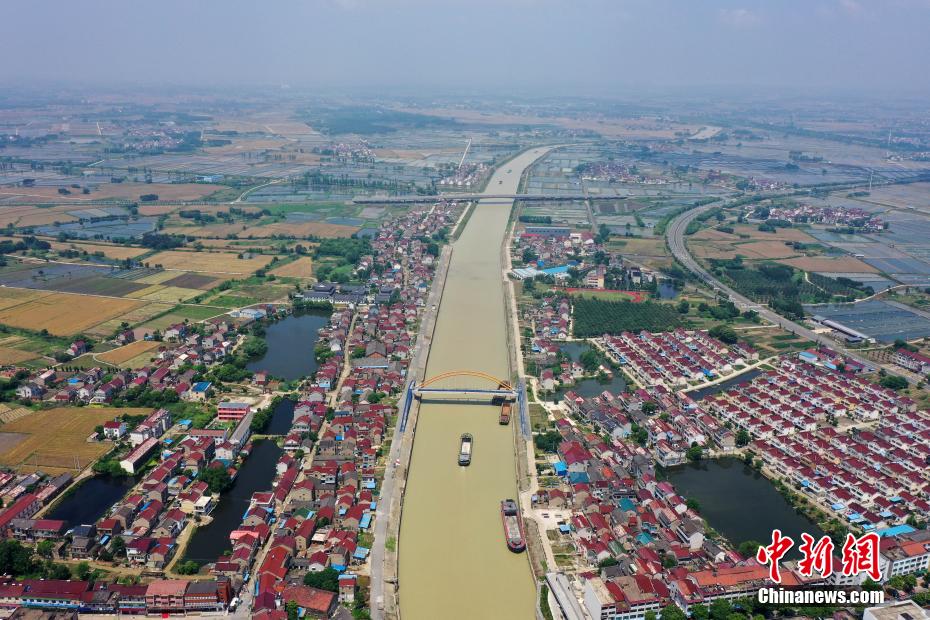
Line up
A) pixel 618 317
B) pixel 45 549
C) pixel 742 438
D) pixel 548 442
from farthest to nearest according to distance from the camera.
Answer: pixel 618 317 → pixel 742 438 → pixel 548 442 → pixel 45 549

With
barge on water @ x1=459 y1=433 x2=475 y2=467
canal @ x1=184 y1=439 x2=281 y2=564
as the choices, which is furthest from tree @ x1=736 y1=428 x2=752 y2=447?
canal @ x1=184 y1=439 x2=281 y2=564

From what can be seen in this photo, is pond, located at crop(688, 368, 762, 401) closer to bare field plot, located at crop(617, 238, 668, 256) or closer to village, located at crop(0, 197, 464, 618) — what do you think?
village, located at crop(0, 197, 464, 618)

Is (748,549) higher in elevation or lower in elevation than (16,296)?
lower

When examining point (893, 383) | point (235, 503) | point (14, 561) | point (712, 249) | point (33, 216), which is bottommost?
point (235, 503)

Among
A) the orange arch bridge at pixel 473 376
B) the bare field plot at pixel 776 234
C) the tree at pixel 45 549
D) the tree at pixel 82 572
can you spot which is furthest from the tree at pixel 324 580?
the bare field plot at pixel 776 234

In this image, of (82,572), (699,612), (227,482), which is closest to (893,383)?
(699,612)

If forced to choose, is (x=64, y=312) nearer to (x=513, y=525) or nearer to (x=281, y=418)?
(x=281, y=418)
